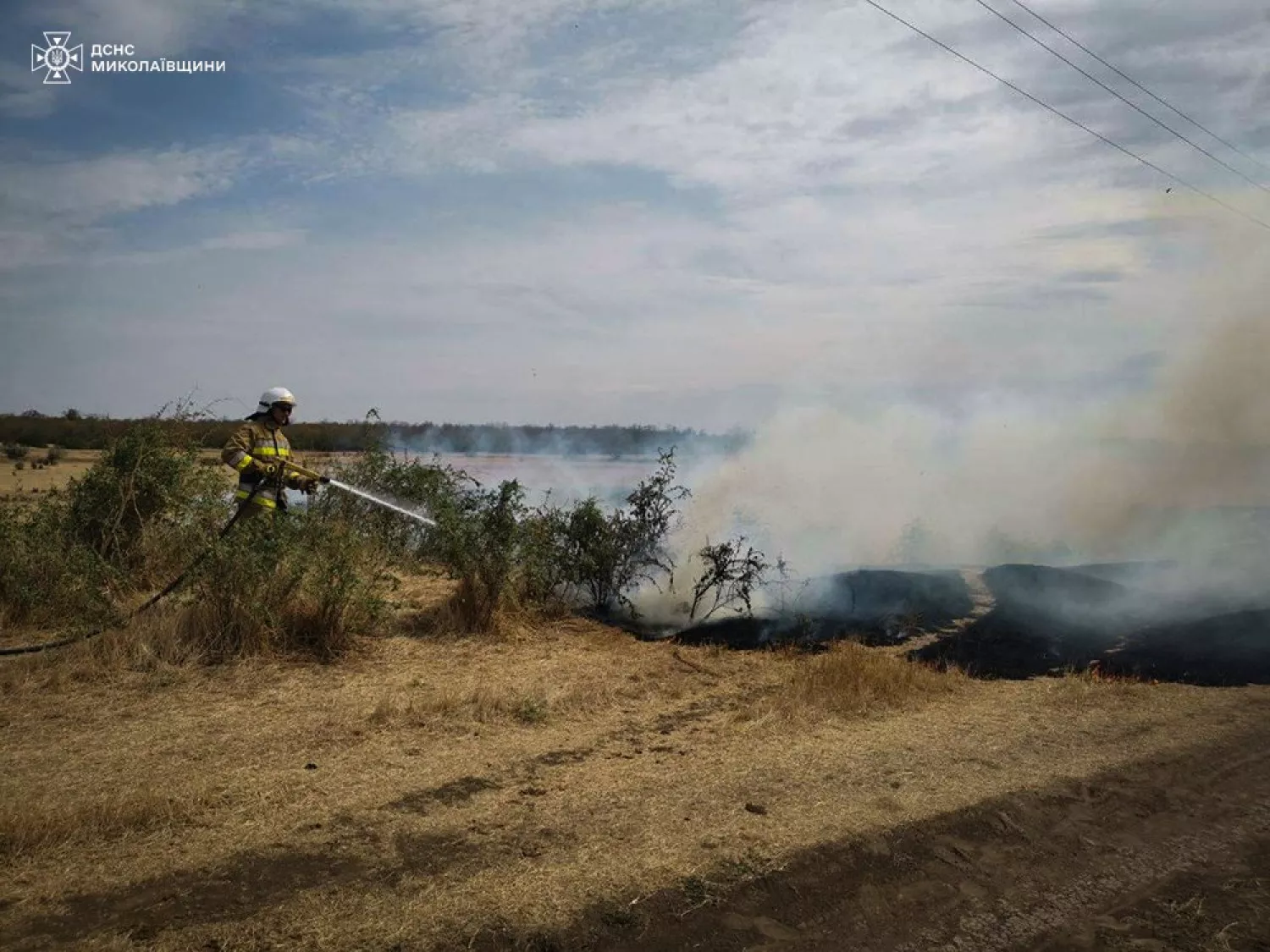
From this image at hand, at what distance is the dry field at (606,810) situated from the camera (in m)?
4.09

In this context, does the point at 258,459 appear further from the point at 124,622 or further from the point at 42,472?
the point at 42,472

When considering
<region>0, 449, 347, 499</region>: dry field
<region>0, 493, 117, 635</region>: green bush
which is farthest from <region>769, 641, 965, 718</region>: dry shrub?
<region>0, 449, 347, 499</region>: dry field

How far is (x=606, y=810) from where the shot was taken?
5.26m

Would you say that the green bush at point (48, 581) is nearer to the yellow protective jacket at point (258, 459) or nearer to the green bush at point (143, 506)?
the green bush at point (143, 506)

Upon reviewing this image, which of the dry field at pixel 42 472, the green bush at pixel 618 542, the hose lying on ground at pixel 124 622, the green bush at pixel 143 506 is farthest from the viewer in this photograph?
the dry field at pixel 42 472

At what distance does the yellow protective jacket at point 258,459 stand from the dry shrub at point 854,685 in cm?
583

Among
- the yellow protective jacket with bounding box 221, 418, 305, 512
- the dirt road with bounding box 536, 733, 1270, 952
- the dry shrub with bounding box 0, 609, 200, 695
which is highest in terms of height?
the yellow protective jacket with bounding box 221, 418, 305, 512

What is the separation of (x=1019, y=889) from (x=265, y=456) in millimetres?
8320

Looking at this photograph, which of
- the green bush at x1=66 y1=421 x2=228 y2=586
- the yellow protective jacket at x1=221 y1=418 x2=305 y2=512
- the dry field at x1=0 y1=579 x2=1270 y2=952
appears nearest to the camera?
the dry field at x1=0 y1=579 x2=1270 y2=952

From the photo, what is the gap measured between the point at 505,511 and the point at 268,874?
6.18m

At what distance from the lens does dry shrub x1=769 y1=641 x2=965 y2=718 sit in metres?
7.52

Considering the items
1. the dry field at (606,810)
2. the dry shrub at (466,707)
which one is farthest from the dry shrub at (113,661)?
the dry shrub at (466,707)

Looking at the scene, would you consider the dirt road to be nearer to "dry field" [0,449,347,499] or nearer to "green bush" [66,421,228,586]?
"green bush" [66,421,228,586]

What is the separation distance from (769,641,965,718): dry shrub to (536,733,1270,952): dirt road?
1892 millimetres
